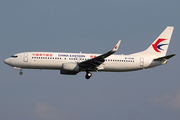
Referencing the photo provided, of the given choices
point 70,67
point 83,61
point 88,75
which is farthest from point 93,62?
point 70,67

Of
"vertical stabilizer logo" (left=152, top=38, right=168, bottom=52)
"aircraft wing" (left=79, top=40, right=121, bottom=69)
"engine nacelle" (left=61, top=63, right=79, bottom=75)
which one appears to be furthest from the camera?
"vertical stabilizer logo" (left=152, top=38, right=168, bottom=52)

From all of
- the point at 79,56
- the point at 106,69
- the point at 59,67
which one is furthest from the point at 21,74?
the point at 106,69

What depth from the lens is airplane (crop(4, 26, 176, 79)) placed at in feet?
184

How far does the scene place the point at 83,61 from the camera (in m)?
56.2

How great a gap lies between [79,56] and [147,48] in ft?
43.4

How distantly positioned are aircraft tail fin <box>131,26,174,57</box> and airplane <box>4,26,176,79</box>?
0.86 m

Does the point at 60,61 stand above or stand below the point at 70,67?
above

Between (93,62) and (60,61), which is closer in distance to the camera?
(93,62)

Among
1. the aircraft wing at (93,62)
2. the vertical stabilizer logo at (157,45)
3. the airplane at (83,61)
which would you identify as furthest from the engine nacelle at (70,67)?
the vertical stabilizer logo at (157,45)

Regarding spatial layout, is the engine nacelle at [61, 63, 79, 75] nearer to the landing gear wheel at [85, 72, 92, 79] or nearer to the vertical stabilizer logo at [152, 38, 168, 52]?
the landing gear wheel at [85, 72, 92, 79]

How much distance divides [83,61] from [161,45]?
16.1 meters

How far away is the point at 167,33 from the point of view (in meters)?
64.9

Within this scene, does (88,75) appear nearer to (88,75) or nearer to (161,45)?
(88,75)

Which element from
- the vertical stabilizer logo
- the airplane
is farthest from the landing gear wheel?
the vertical stabilizer logo
